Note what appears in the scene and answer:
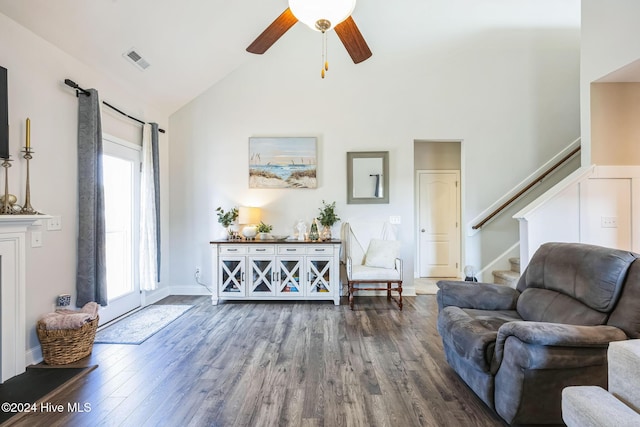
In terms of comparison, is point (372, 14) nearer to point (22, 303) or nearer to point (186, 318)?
point (186, 318)

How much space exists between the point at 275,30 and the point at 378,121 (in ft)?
7.66

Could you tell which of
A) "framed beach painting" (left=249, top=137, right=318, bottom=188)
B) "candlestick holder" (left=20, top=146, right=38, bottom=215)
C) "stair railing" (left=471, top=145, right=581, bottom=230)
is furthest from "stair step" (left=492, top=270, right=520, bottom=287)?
"candlestick holder" (left=20, top=146, right=38, bottom=215)

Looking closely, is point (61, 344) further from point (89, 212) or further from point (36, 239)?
point (89, 212)

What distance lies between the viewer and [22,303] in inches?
88.4

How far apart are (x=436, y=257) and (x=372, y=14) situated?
413cm

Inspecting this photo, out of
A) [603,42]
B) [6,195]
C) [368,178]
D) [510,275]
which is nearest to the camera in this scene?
[6,195]

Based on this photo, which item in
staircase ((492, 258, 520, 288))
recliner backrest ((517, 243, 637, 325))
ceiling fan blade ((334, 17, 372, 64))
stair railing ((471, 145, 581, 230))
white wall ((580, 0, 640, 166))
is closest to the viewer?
recliner backrest ((517, 243, 637, 325))

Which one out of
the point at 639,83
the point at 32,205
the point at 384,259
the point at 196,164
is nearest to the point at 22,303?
the point at 32,205

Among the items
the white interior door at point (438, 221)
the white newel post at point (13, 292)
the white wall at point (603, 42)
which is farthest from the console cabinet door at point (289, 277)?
the white wall at point (603, 42)

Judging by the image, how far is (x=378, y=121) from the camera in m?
4.46

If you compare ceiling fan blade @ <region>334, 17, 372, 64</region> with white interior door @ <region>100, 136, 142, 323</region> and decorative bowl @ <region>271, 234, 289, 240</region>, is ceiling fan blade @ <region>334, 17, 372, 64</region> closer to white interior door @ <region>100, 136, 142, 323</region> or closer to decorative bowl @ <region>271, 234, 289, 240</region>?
decorative bowl @ <region>271, 234, 289, 240</region>

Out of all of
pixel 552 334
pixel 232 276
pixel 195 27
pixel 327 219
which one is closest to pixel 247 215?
pixel 232 276

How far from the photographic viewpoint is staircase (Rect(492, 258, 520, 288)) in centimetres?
390

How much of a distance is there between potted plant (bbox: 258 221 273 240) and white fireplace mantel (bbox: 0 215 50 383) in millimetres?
2372
